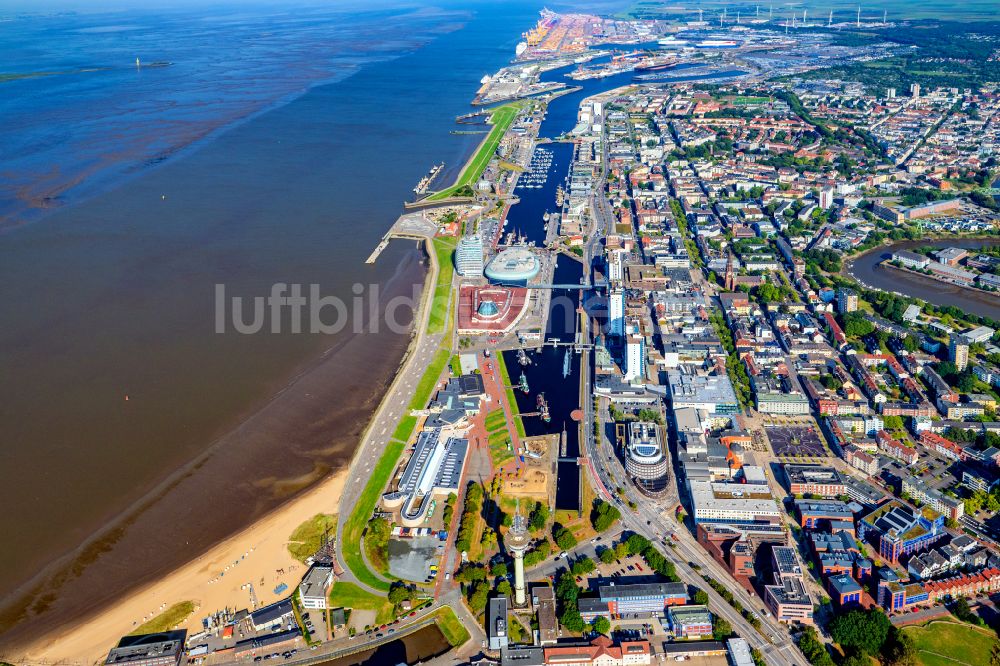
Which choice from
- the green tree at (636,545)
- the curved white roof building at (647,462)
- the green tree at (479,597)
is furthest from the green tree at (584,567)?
the curved white roof building at (647,462)

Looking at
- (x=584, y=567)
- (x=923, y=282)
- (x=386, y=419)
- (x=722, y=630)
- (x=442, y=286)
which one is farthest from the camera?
(x=923, y=282)

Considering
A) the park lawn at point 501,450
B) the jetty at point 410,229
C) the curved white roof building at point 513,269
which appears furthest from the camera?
the jetty at point 410,229

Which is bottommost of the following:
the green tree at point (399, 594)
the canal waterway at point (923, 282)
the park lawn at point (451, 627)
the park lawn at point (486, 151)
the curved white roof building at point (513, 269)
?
the park lawn at point (451, 627)

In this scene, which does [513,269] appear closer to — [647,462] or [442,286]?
[442,286]

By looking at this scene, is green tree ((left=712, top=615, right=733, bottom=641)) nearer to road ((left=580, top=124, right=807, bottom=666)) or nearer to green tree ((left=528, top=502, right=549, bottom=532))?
road ((left=580, top=124, right=807, bottom=666))

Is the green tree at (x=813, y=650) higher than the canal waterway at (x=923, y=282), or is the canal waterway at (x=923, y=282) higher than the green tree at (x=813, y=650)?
the canal waterway at (x=923, y=282)

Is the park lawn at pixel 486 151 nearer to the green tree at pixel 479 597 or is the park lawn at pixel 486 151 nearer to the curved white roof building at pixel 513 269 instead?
the curved white roof building at pixel 513 269

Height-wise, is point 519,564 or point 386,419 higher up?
point 519,564

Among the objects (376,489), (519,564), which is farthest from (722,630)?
(376,489)
